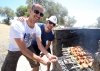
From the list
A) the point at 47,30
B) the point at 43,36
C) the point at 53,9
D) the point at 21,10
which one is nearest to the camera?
the point at 47,30

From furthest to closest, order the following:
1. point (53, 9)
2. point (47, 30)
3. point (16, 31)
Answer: point (53, 9)
point (47, 30)
point (16, 31)

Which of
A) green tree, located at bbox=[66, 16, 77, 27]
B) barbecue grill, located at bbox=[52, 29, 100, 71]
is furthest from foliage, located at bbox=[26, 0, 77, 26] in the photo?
barbecue grill, located at bbox=[52, 29, 100, 71]

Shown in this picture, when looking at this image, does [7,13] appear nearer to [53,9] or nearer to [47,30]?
[53,9]

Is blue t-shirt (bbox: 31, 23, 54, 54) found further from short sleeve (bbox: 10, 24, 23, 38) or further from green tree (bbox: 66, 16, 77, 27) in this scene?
green tree (bbox: 66, 16, 77, 27)

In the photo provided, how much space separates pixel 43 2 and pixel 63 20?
8.07 m

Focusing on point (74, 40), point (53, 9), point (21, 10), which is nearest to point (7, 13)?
point (21, 10)

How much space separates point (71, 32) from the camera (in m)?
5.61

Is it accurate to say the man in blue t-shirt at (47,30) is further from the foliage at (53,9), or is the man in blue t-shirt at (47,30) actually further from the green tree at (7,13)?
the green tree at (7,13)

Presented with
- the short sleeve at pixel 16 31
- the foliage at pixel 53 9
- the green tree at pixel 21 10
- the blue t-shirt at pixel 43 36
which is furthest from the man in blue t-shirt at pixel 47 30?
the green tree at pixel 21 10

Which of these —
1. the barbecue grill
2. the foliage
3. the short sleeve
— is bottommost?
the barbecue grill

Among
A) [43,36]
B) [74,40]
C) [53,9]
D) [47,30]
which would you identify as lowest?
[74,40]

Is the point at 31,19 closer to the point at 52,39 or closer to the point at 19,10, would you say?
the point at 52,39

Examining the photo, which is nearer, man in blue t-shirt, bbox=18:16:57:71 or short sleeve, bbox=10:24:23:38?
short sleeve, bbox=10:24:23:38

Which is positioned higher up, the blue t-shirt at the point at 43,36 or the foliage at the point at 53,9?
the foliage at the point at 53,9
